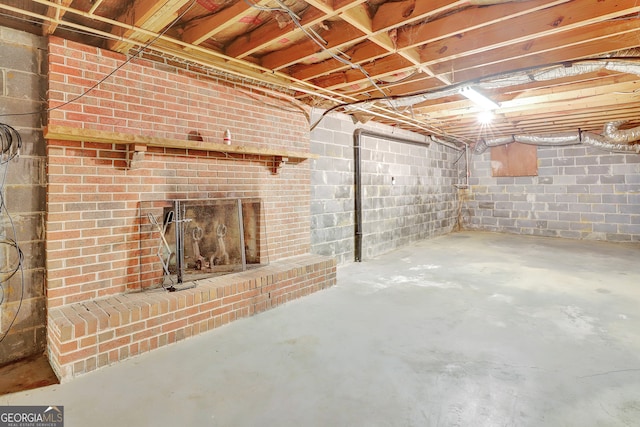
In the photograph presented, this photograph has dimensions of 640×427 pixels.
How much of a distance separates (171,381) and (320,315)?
1.35 meters

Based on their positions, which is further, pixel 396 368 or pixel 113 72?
pixel 113 72

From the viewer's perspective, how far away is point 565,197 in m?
7.23

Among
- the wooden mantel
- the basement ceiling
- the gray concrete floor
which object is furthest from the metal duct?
the wooden mantel

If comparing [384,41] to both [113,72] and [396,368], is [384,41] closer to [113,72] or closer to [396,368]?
[113,72]

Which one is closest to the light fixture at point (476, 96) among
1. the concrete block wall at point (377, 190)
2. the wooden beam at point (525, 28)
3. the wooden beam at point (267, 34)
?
the wooden beam at point (525, 28)

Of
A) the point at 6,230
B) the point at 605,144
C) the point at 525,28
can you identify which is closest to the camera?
the point at 6,230

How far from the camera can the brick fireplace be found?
7.31ft

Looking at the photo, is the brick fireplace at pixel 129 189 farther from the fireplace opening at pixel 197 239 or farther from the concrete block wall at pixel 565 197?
the concrete block wall at pixel 565 197

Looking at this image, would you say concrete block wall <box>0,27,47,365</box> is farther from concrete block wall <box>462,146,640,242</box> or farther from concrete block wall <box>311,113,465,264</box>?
concrete block wall <box>462,146,640,242</box>

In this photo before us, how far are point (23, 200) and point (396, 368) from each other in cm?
276

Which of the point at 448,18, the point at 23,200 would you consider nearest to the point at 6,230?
the point at 23,200

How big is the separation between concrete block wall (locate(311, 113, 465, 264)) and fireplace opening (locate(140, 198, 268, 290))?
42.5 inches

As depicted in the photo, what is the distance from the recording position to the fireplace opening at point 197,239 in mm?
2709

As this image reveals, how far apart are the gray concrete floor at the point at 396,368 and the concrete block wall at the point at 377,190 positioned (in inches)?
54.6
